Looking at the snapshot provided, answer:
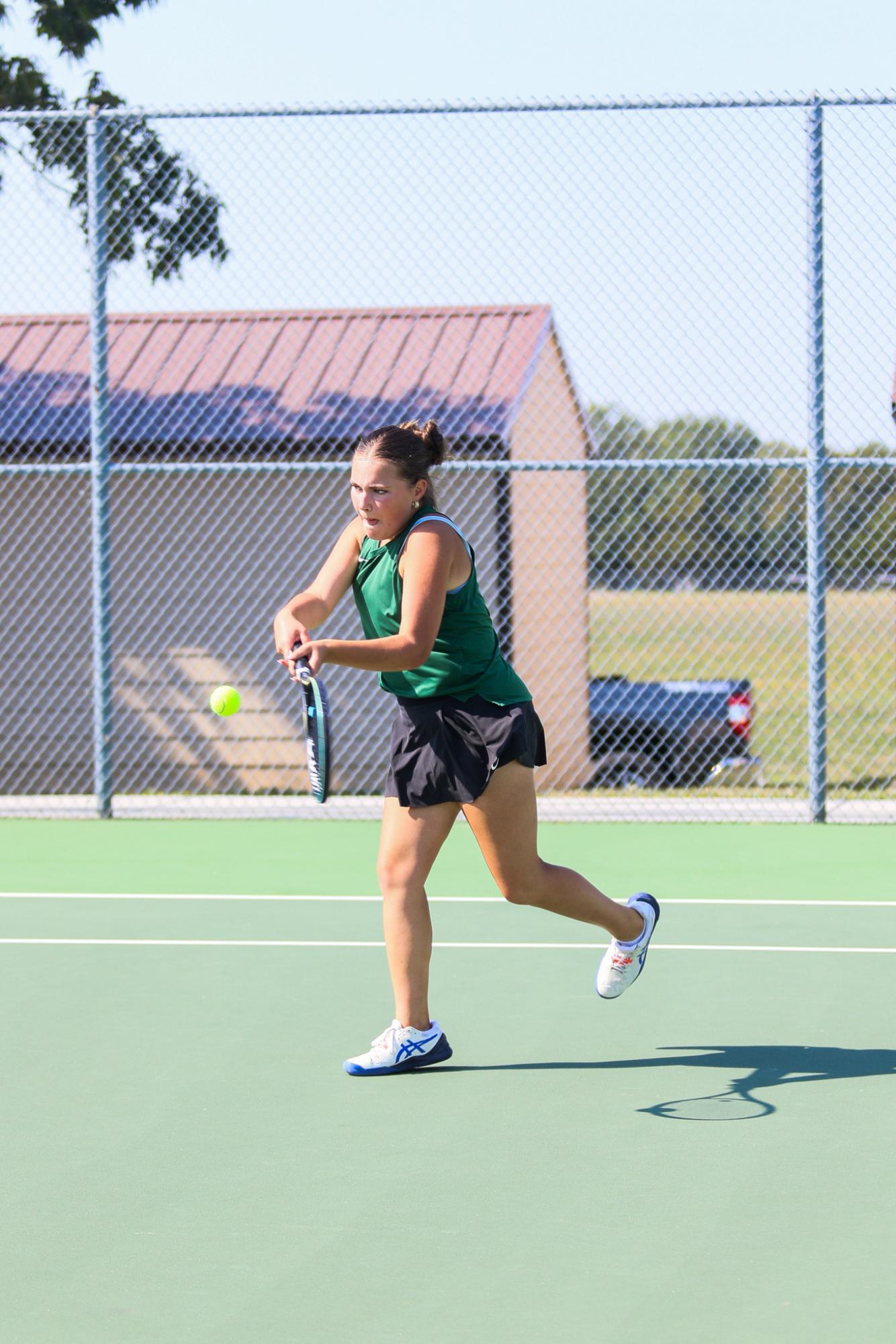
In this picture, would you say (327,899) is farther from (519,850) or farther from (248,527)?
(248,527)

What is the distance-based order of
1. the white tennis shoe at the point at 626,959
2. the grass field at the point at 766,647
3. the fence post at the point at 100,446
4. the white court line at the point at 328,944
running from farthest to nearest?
the grass field at the point at 766,647 < the fence post at the point at 100,446 < the white court line at the point at 328,944 < the white tennis shoe at the point at 626,959

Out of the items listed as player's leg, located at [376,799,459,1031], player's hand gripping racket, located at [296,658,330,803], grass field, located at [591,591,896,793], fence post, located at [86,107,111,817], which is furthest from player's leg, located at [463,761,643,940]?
grass field, located at [591,591,896,793]

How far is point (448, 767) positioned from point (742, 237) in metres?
6.52

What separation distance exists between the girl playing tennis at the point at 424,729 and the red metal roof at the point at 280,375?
827cm

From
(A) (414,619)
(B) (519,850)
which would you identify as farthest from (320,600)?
(B) (519,850)

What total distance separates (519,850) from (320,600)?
889 mm

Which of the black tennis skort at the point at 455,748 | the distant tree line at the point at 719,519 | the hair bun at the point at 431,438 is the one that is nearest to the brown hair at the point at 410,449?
the hair bun at the point at 431,438

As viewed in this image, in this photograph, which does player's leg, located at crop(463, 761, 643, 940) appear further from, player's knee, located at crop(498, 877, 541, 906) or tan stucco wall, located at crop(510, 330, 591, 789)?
tan stucco wall, located at crop(510, 330, 591, 789)

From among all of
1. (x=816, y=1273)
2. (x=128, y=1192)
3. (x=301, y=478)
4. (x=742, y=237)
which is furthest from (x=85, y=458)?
(x=816, y=1273)

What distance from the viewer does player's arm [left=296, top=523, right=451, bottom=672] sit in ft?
15.1

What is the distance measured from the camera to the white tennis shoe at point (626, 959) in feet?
18.1

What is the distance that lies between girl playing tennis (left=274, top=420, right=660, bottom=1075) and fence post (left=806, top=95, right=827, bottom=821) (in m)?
4.83

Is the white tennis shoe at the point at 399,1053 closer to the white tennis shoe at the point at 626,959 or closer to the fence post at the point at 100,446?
the white tennis shoe at the point at 626,959

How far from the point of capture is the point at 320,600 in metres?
5.00
